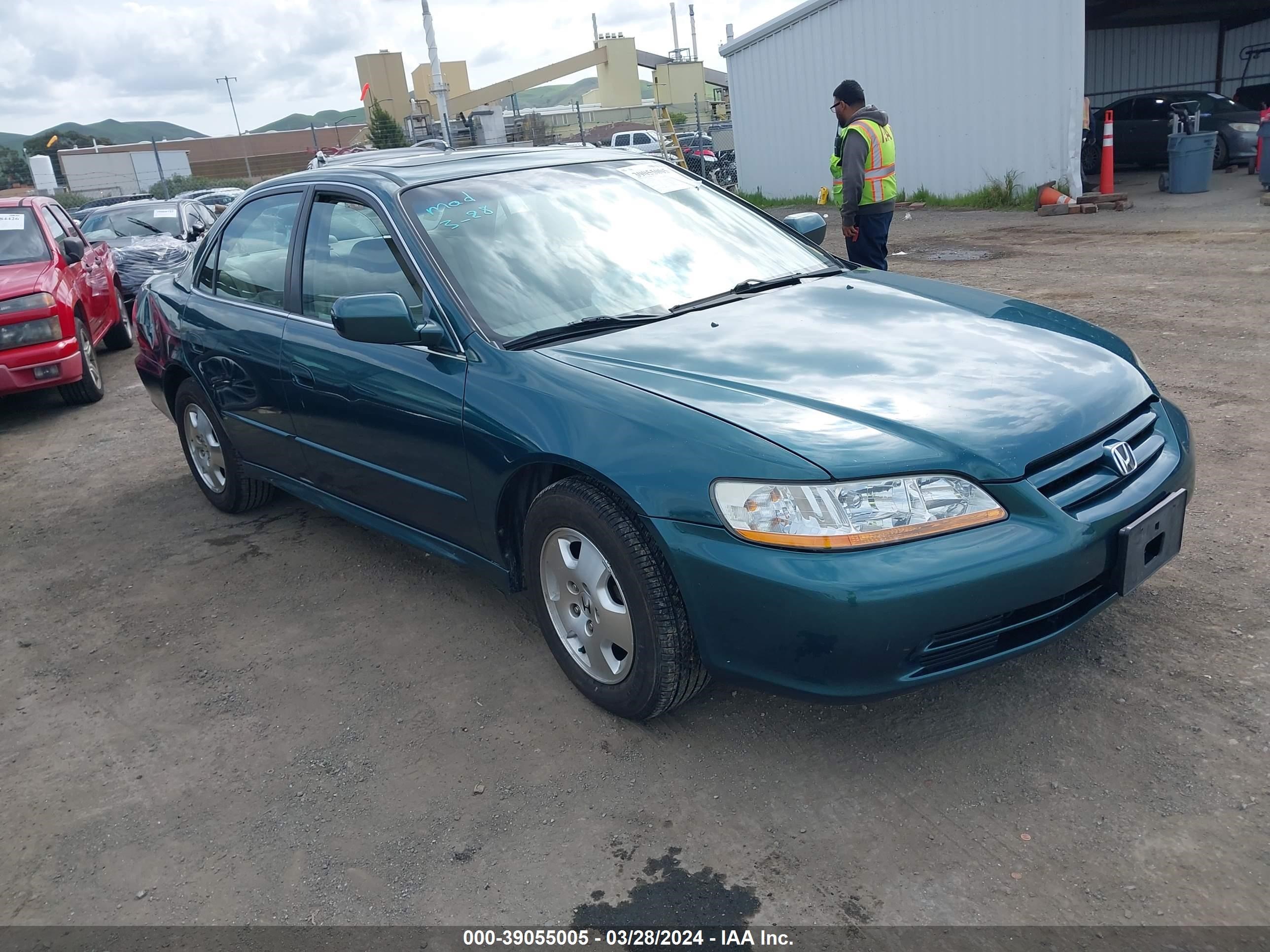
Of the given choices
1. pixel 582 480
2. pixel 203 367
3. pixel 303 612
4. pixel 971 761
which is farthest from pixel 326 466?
Result: pixel 971 761

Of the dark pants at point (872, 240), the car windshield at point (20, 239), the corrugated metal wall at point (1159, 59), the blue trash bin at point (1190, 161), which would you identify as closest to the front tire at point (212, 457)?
the car windshield at point (20, 239)

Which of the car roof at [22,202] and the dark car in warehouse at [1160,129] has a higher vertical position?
the car roof at [22,202]

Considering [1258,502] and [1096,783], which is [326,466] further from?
[1258,502]

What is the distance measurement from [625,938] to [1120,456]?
1.82m

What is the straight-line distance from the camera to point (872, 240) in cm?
773

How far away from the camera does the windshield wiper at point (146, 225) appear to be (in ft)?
44.8

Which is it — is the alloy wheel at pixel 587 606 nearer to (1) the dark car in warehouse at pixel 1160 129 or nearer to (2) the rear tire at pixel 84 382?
(2) the rear tire at pixel 84 382

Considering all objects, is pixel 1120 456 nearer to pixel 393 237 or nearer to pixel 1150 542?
pixel 1150 542

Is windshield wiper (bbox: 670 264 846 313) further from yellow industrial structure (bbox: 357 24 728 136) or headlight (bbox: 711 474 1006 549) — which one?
yellow industrial structure (bbox: 357 24 728 136)

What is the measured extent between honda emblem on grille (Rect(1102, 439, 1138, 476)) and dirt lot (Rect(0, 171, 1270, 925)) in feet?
2.25

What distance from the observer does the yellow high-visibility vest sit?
24.4 feet

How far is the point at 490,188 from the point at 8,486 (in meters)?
4.46

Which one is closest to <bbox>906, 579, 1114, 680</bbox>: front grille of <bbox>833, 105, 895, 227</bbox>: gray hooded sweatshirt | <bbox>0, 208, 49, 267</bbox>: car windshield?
<bbox>833, 105, 895, 227</bbox>: gray hooded sweatshirt

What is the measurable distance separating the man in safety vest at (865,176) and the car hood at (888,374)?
3968 millimetres
